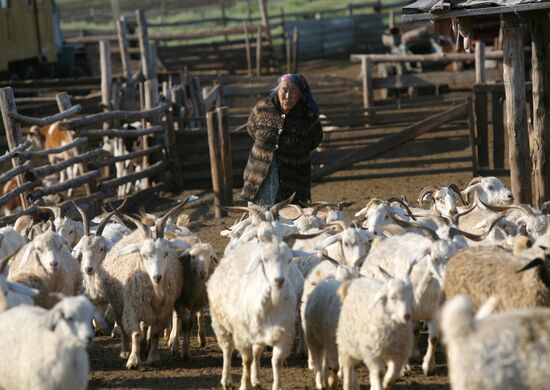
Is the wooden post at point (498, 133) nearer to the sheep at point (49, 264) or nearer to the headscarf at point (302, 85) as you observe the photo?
the headscarf at point (302, 85)

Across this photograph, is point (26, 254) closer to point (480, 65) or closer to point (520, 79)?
point (520, 79)

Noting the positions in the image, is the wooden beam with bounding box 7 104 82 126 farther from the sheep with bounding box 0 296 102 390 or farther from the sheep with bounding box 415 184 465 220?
the sheep with bounding box 0 296 102 390

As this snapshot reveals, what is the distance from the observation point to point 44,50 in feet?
96.8

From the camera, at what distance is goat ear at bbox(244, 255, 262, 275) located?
775cm

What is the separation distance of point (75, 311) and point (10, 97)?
723cm

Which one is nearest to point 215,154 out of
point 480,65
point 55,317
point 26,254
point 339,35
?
point 26,254

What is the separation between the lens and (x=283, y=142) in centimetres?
1112

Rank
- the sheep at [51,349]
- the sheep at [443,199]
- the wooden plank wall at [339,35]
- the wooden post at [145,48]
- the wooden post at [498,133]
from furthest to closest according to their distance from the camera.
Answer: the wooden plank wall at [339,35] < the wooden post at [145,48] < the wooden post at [498,133] < the sheep at [443,199] < the sheep at [51,349]

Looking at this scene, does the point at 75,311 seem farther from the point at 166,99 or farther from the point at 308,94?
the point at 166,99

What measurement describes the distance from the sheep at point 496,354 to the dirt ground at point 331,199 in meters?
2.24

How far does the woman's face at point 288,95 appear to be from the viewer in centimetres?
1077

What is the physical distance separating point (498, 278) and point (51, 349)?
313 cm

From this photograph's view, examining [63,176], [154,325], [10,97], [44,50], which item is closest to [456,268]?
[154,325]

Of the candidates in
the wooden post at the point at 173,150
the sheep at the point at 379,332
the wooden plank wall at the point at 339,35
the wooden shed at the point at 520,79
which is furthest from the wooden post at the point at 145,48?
the wooden plank wall at the point at 339,35
